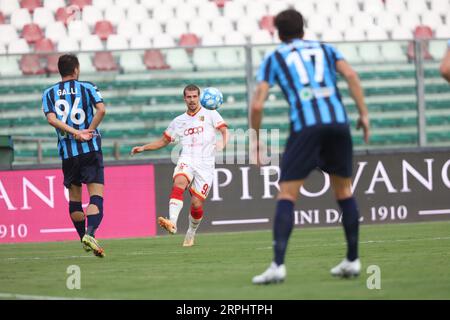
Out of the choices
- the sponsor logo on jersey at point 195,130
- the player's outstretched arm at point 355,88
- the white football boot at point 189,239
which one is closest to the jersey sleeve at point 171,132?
the sponsor logo on jersey at point 195,130

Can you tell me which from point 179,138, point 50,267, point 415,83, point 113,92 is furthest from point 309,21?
point 50,267

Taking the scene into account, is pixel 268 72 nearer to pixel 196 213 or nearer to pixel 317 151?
pixel 317 151

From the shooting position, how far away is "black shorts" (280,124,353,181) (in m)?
8.00

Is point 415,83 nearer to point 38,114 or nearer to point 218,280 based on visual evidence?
point 38,114

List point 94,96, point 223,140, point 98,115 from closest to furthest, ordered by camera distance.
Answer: point 98,115 → point 94,96 → point 223,140

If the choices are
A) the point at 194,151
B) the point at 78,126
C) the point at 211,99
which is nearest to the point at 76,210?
the point at 78,126

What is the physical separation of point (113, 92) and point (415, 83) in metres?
5.18

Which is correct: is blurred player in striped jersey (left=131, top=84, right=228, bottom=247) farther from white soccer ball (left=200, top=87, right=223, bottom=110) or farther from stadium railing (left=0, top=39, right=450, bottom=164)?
stadium railing (left=0, top=39, right=450, bottom=164)

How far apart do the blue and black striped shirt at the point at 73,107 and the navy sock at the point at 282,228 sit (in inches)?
179

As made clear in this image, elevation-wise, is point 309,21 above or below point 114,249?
above

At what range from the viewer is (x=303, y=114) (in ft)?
26.5

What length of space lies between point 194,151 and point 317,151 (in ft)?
20.4

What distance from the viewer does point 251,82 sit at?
17953 millimetres
